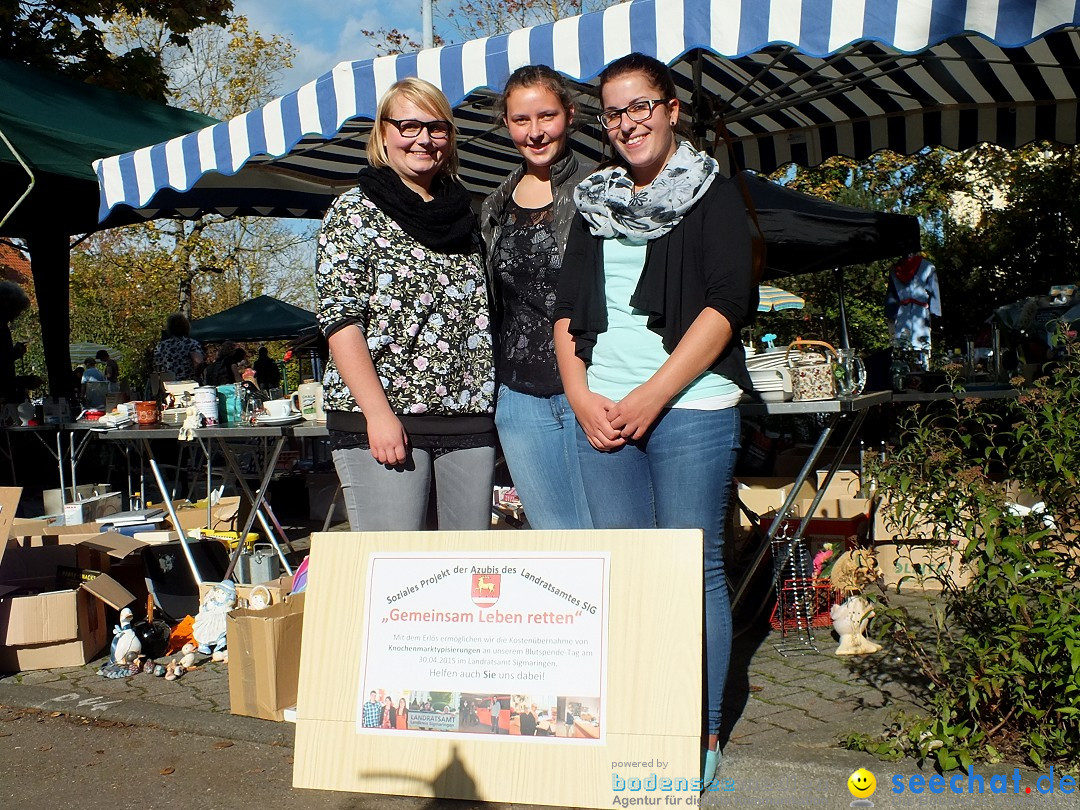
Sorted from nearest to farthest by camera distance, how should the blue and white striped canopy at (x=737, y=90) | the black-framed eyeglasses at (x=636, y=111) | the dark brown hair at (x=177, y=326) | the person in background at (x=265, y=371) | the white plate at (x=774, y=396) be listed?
the black-framed eyeglasses at (x=636, y=111) → the blue and white striped canopy at (x=737, y=90) → the white plate at (x=774, y=396) → the dark brown hair at (x=177, y=326) → the person in background at (x=265, y=371)

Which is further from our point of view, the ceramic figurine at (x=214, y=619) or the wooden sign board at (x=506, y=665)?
the ceramic figurine at (x=214, y=619)

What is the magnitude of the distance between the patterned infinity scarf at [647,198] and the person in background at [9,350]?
7.24 metres

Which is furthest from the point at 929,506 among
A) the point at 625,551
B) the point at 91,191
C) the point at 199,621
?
the point at 91,191

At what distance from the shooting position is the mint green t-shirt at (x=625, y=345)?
2.56 meters

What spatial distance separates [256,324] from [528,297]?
1917 centimetres

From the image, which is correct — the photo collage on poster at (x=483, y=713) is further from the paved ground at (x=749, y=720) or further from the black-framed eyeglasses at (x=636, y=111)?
the black-framed eyeglasses at (x=636, y=111)

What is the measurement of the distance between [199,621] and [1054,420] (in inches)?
135

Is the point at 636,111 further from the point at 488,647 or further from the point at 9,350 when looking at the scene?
the point at 9,350

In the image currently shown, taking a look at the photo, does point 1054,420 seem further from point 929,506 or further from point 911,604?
point 911,604

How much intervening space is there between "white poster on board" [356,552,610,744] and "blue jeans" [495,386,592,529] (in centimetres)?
39

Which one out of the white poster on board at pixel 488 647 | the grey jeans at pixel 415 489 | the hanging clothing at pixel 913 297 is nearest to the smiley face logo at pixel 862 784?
the white poster on board at pixel 488 647

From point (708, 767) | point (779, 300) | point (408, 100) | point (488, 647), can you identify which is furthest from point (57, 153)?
point (779, 300)

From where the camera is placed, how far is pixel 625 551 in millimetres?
2354

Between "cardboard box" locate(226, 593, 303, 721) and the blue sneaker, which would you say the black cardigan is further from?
"cardboard box" locate(226, 593, 303, 721)
